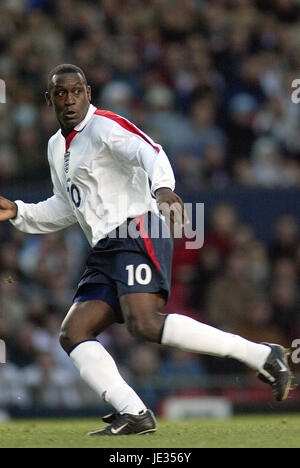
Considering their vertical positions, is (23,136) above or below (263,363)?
above

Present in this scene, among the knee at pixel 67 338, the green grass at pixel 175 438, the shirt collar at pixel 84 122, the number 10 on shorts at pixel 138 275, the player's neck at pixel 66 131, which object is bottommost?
the green grass at pixel 175 438

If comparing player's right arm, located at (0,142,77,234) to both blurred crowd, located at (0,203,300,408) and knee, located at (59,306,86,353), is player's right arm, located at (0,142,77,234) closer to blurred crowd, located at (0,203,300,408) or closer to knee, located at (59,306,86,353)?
knee, located at (59,306,86,353)

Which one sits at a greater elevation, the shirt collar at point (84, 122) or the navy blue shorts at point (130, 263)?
the shirt collar at point (84, 122)

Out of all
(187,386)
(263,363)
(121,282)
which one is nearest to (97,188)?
(121,282)

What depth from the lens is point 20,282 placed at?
9.59 meters

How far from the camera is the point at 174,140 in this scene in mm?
10258

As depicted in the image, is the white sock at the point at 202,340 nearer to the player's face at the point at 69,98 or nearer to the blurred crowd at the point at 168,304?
the player's face at the point at 69,98

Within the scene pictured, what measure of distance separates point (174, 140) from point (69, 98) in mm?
5003

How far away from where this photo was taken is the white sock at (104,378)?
5.13 m

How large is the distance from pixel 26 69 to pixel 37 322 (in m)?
3.21

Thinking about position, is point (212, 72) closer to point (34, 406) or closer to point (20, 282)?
point (20, 282)

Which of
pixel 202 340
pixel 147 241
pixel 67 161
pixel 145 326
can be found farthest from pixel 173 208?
pixel 67 161

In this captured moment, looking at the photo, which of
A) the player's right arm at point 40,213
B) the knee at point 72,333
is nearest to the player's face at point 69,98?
the player's right arm at point 40,213
